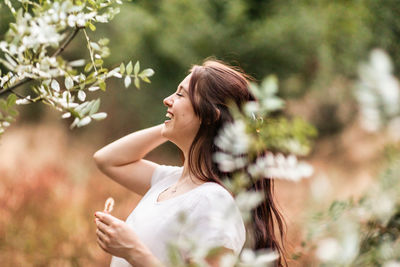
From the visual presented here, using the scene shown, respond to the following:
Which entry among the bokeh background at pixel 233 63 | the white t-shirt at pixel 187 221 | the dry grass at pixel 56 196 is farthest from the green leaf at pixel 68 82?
the bokeh background at pixel 233 63

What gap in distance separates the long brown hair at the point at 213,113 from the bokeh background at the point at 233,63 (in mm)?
2955

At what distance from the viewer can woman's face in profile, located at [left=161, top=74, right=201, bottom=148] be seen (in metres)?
1.34

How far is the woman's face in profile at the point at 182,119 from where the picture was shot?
1.34 meters

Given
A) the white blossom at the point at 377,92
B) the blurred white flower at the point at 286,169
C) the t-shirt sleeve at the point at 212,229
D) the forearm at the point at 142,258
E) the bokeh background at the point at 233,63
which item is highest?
the bokeh background at the point at 233,63

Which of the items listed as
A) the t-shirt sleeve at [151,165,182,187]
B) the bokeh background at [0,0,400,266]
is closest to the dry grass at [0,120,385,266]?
the bokeh background at [0,0,400,266]

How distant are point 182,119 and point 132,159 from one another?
39 cm

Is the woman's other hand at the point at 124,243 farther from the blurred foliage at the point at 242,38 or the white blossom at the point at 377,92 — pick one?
the blurred foliage at the point at 242,38

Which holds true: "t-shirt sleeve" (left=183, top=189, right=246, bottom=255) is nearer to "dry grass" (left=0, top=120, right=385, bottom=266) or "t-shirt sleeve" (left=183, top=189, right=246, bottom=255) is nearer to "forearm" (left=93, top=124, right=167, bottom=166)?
"forearm" (left=93, top=124, right=167, bottom=166)

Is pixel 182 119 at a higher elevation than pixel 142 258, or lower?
higher

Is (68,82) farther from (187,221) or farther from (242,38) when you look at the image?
(242,38)

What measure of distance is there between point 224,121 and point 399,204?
2.46 ft

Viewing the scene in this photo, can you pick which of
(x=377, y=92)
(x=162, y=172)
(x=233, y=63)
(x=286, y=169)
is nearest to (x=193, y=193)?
(x=162, y=172)

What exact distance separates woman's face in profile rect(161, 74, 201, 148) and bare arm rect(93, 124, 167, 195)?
0.27m

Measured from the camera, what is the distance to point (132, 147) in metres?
1.64
